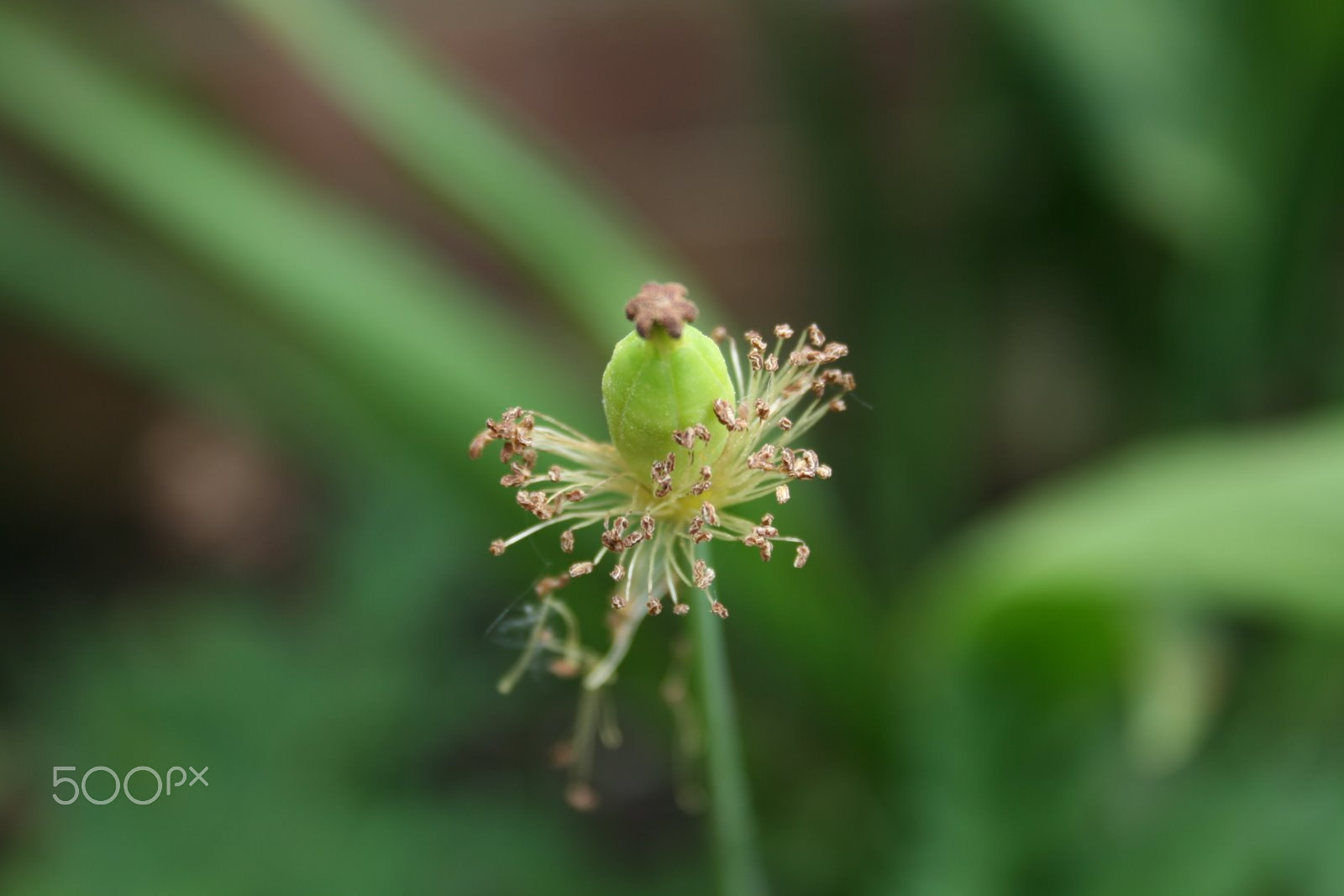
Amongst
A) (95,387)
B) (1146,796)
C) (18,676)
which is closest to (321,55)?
(18,676)

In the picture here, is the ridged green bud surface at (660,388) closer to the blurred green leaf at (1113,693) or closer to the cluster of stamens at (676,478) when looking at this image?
the cluster of stamens at (676,478)

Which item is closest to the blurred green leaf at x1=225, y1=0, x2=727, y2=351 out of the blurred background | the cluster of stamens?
the blurred background

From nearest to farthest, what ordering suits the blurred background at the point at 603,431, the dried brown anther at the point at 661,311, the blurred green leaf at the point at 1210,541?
1. the dried brown anther at the point at 661,311
2. the blurred green leaf at the point at 1210,541
3. the blurred background at the point at 603,431

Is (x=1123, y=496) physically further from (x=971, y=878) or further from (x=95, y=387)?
(x=95, y=387)

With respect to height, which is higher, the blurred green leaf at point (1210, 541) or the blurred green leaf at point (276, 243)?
the blurred green leaf at point (276, 243)

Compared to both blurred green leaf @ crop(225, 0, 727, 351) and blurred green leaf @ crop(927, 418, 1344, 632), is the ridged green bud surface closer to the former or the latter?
blurred green leaf @ crop(927, 418, 1344, 632)

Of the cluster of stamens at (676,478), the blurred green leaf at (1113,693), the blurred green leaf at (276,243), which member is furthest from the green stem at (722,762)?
the blurred green leaf at (276,243)

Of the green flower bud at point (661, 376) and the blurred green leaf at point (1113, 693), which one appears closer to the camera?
the green flower bud at point (661, 376)

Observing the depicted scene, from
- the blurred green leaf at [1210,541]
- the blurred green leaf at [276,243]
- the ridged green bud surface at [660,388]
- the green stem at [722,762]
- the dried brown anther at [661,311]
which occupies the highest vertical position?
the blurred green leaf at [276,243]
